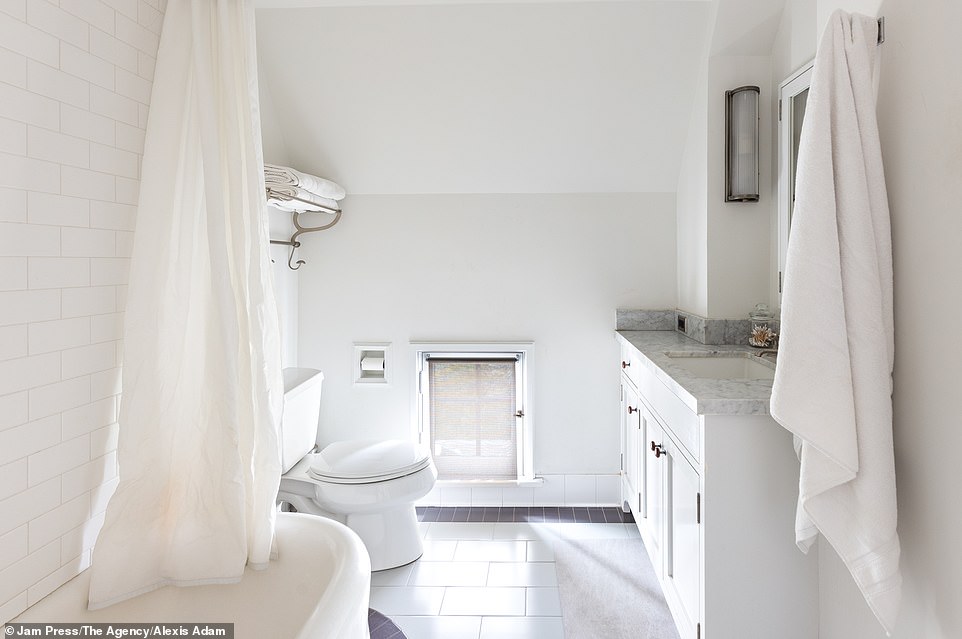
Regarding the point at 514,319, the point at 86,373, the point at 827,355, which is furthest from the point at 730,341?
the point at 86,373

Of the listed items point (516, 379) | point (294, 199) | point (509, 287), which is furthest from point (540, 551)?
point (294, 199)

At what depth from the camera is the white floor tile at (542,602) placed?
222 centimetres

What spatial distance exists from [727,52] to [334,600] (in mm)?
2437

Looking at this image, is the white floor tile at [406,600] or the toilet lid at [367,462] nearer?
the white floor tile at [406,600]

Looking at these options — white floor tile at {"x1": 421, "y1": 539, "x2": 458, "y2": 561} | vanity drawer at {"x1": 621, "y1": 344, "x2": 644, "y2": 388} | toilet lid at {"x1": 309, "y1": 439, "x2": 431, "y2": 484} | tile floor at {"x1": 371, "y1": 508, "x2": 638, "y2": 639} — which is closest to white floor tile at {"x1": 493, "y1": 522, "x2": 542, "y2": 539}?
tile floor at {"x1": 371, "y1": 508, "x2": 638, "y2": 639}

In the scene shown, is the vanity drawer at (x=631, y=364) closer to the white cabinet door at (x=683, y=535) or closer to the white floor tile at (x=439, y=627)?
the white cabinet door at (x=683, y=535)

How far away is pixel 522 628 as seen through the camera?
6.98ft

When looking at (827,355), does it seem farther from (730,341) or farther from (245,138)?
(730,341)

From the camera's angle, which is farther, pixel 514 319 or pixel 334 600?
pixel 514 319

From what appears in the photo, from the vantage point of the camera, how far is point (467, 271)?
3.15m

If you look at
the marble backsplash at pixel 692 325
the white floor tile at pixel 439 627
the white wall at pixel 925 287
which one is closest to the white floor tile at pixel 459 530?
the white floor tile at pixel 439 627

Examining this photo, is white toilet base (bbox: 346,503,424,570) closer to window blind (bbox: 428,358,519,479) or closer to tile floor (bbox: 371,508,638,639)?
tile floor (bbox: 371,508,638,639)

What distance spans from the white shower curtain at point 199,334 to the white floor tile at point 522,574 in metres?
1.31

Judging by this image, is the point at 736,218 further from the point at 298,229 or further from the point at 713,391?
the point at 298,229
